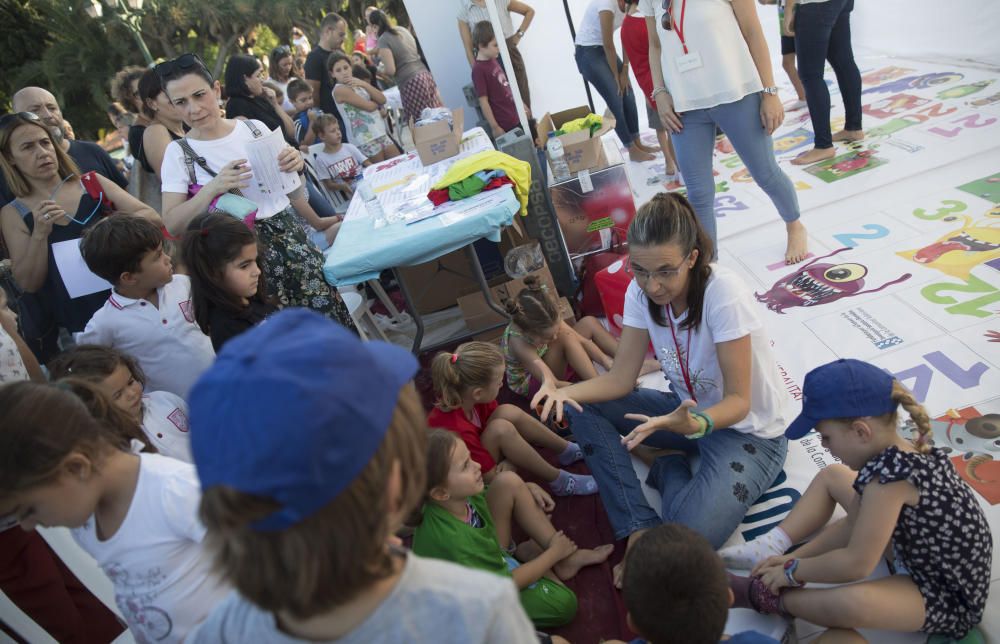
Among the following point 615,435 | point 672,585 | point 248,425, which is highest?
point 248,425

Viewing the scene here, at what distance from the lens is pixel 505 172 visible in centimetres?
295

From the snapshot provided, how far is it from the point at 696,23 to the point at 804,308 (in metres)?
1.26

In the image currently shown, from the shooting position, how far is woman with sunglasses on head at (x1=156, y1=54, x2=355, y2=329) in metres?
2.48

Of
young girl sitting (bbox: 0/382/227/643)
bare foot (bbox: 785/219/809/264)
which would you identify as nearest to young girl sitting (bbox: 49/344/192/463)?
young girl sitting (bbox: 0/382/227/643)

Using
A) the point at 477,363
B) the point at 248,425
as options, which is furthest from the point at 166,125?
the point at 248,425

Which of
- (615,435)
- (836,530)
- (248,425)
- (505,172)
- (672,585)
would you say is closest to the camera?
(248,425)

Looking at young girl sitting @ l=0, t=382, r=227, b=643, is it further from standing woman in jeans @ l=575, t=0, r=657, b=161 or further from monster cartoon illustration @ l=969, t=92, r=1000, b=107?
monster cartoon illustration @ l=969, t=92, r=1000, b=107

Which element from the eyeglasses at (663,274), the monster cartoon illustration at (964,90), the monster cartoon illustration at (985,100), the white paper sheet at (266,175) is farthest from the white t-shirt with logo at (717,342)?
the monster cartoon illustration at (964,90)

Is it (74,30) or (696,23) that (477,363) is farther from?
(74,30)

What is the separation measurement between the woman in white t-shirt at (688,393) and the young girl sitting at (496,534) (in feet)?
0.56

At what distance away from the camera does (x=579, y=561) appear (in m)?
1.95

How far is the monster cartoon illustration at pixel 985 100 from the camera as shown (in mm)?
3848

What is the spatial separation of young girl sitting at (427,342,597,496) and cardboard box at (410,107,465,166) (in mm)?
1679

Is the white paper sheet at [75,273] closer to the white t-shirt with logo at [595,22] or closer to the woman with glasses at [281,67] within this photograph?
the white t-shirt with logo at [595,22]
